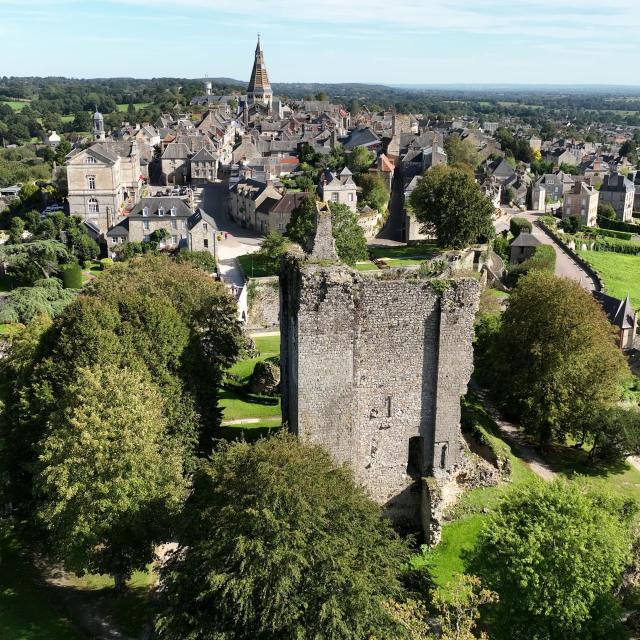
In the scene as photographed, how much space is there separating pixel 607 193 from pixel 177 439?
3668 inches

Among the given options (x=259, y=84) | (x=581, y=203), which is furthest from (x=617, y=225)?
(x=259, y=84)

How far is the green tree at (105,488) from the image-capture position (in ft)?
62.8

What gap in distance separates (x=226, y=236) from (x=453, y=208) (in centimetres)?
2174

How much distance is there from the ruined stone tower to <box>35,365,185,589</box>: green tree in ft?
A: 14.8

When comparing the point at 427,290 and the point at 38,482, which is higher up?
the point at 427,290

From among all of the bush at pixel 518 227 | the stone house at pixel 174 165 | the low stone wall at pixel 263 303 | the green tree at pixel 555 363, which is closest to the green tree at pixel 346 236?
the low stone wall at pixel 263 303

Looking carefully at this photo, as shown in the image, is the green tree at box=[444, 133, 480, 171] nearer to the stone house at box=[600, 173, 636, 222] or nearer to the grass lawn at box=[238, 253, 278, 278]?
the stone house at box=[600, 173, 636, 222]

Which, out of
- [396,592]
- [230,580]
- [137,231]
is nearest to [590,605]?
[396,592]

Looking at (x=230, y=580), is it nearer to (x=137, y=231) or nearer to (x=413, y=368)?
(x=413, y=368)

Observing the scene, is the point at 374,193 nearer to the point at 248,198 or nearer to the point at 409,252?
the point at 248,198

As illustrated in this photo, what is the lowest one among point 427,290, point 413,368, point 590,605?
point 590,605

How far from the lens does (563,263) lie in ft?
228

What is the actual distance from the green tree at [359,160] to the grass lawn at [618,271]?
87.4 feet

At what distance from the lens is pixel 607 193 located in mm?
101250
